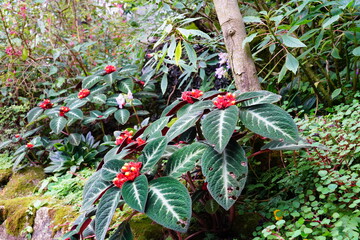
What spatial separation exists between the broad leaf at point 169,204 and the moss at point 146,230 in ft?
1.70

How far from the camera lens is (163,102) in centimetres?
339

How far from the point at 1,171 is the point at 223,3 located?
296 cm

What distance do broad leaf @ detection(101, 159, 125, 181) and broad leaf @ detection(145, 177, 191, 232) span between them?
0.17 m

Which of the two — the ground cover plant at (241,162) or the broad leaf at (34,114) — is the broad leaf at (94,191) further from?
the broad leaf at (34,114)

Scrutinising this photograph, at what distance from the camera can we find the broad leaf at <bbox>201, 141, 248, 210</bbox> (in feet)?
3.52

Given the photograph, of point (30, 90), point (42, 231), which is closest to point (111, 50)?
point (30, 90)

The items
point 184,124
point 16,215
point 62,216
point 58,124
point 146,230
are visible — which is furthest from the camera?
point 58,124

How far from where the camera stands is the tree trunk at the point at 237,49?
1723mm

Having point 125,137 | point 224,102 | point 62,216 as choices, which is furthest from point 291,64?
point 62,216

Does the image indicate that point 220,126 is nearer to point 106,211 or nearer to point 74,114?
point 106,211

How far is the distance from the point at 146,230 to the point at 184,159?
0.58 metres

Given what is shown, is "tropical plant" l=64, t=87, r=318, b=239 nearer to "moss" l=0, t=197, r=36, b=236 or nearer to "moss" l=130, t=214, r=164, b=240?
"moss" l=130, t=214, r=164, b=240

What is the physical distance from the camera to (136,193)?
1.10m

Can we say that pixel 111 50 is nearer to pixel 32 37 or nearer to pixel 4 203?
pixel 32 37
